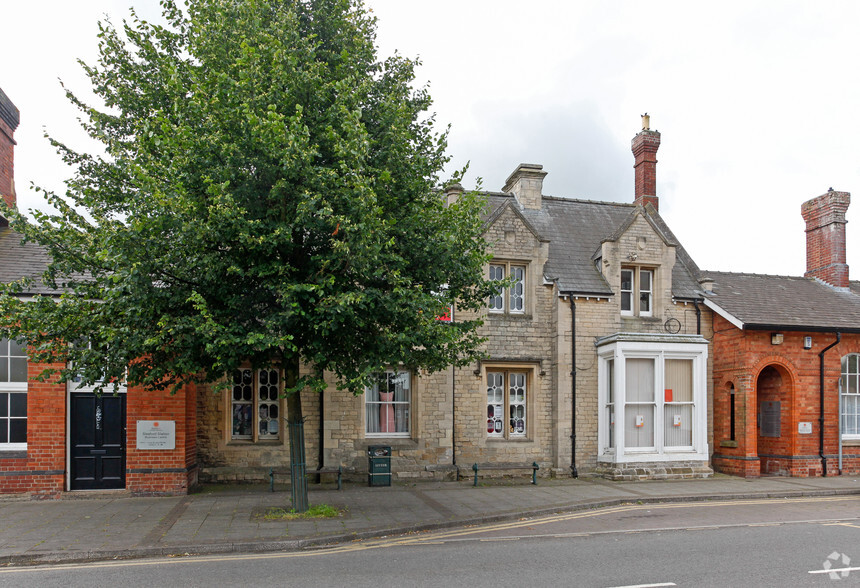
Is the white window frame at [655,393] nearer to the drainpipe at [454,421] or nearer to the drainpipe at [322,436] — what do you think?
the drainpipe at [454,421]

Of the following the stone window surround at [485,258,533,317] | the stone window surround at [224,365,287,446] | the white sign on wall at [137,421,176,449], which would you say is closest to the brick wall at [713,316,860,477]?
the stone window surround at [485,258,533,317]

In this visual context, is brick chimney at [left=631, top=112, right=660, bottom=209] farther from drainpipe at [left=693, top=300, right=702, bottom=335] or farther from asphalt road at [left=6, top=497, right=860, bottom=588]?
asphalt road at [left=6, top=497, right=860, bottom=588]

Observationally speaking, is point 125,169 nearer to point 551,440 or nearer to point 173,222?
point 173,222

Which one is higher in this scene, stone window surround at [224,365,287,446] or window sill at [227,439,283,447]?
stone window surround at [224,365,287,446]

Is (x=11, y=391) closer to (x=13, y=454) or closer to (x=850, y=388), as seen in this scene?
(x=13, y=454)

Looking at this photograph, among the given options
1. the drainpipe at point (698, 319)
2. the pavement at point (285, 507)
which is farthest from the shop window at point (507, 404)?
the drainpipe at point (698, 319)

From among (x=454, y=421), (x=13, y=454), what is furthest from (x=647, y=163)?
(x=13, y=454)

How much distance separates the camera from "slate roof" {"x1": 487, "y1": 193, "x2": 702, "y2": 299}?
19.6m

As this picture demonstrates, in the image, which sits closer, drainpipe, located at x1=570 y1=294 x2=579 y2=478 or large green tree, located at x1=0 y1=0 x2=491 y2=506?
large green tree, located at x1=0 y1=0 x2=491 y2=506

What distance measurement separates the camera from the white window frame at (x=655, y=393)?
60.7ft

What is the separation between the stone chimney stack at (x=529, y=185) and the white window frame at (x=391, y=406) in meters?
6.69

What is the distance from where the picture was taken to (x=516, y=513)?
13.4 metres

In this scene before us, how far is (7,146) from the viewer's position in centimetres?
1828

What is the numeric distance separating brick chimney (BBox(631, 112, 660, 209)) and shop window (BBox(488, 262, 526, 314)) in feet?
21.6
